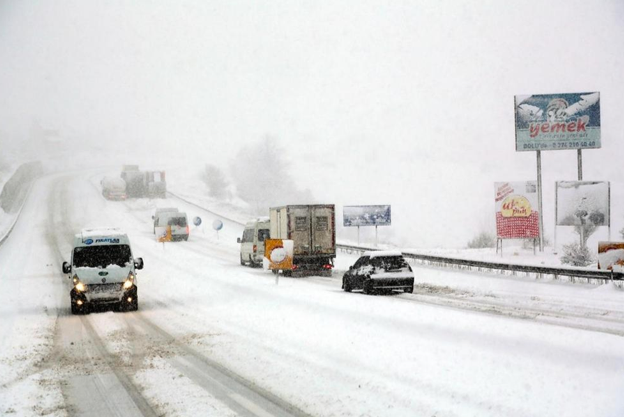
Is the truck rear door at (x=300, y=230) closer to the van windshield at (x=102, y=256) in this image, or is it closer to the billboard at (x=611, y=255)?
the van windshield at (x=102, y=256)

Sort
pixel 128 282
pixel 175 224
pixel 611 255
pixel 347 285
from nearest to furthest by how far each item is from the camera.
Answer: pixel 128 282, pixel 347 285, pixel 611 255, pixel 175 224

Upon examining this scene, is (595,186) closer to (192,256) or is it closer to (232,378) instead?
(192,256)

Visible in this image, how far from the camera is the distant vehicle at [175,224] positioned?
5331 cm

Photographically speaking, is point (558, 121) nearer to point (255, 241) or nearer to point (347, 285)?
point (255, 241)

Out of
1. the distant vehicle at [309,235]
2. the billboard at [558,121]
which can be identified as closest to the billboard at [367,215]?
the billboard at [558,121]

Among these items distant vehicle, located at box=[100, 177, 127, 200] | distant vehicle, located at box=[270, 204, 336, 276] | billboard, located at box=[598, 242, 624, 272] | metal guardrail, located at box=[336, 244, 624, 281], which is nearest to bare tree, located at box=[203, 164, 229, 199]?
distant vehicle, located at box=[100, 177, 127, 200]

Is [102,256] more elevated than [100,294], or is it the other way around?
[102,256]

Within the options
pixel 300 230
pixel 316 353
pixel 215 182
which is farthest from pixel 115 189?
pixel 316 353

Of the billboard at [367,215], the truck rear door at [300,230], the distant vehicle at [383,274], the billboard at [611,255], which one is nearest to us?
the distant vehicle at [383,274]

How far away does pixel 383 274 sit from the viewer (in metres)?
23.9

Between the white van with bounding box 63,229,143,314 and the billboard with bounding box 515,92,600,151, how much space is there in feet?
116

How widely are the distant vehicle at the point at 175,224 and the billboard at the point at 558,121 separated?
2653cm

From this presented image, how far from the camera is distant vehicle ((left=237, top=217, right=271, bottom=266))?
122 feet

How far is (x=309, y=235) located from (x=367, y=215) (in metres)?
26.9
